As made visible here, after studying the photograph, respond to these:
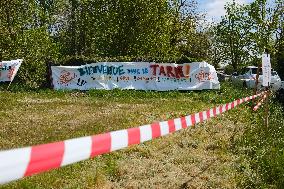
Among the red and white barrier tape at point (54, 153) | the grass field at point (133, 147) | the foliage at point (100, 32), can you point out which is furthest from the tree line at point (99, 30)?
the red and white barrier tape at point (54, 153)

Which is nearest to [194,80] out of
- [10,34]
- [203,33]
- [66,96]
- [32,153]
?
[66,96]

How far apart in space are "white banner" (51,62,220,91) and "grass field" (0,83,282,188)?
4.97m

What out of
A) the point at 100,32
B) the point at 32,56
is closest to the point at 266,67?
the point at 32,56

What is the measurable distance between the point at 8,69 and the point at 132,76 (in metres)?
6.65

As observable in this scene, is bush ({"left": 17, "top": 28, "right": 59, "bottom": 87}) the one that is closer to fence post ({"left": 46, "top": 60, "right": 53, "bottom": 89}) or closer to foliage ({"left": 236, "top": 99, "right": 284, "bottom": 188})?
fence post ({"left": 46, "top": 60, "right": 53, "bottom": 89})

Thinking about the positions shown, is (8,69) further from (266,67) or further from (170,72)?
(266,67)

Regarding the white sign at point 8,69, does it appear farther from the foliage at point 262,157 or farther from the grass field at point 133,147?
the foliage at point 262,157

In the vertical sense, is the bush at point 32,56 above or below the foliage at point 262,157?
above

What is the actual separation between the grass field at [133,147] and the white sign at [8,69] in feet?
23.3

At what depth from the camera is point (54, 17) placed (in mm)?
48875

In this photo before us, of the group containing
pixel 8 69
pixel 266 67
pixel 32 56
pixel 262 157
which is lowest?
pixel 262 157

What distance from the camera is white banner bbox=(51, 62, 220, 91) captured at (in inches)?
903

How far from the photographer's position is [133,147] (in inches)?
344

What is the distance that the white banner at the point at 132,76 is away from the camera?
2294 cm
